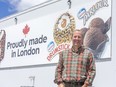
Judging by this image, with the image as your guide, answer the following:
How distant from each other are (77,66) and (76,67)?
0.02m

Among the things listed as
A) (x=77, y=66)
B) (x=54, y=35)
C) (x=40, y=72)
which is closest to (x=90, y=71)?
(x=77, y=66)

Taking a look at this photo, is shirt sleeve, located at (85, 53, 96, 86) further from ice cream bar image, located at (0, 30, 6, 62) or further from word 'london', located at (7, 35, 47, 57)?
ice cream bar image, located at (0, 30, 6, 62)

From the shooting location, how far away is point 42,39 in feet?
50.3

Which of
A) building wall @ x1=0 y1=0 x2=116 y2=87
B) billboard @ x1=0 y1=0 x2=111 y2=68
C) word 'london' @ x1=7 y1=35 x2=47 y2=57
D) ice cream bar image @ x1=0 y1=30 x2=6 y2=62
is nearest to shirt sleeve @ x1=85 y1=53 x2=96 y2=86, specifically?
building wall @ x1=0 y1=0 x2=116 y2=87

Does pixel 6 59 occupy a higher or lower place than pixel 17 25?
lower

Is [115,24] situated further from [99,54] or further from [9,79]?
[9,79]

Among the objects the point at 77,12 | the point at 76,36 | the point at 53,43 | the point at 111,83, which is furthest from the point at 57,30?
the point at 76,36

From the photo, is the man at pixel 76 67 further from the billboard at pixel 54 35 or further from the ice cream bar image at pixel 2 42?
the ice cream bar image at pixel 2 42

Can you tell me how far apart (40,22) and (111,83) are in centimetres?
576

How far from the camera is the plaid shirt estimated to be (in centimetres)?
505

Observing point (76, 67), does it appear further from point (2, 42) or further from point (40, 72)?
point (2, 42)

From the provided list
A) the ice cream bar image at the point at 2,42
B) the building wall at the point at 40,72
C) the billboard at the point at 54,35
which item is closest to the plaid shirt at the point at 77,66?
the building wall at the point at 40,72

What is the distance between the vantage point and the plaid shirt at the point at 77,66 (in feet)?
16.6

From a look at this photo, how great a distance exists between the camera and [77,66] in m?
5.09
